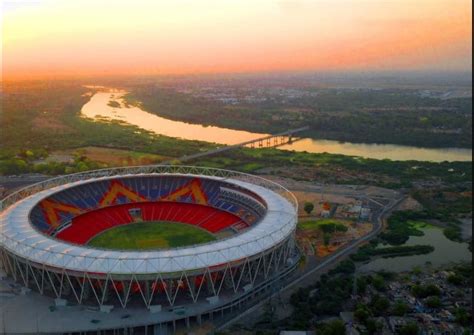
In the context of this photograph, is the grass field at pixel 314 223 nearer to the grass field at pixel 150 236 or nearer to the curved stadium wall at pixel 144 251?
the curved stadium wall at pixel 144 251

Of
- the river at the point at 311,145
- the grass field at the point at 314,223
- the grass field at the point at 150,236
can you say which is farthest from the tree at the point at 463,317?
the river at the point at 311,145

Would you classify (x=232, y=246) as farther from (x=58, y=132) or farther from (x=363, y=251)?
(x=58, y=132)

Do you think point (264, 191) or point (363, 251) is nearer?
point (363, 251)

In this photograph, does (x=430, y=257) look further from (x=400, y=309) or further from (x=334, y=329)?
(x=334, y=329)

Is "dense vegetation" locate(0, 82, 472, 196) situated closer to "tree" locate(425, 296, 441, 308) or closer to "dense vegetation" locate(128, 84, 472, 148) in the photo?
"dense vegetation" locate(128, 84, 472, 148)

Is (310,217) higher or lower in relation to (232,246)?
lower

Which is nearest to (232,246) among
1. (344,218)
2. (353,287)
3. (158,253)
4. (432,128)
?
(158,253)

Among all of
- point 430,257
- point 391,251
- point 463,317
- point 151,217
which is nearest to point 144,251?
point 151,217
